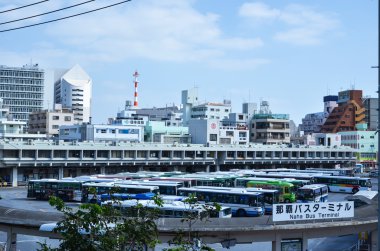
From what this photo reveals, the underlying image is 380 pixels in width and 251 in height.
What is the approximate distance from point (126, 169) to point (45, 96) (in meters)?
43.2

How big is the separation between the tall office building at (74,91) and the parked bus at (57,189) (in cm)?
6042

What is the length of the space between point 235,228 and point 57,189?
21568 mm

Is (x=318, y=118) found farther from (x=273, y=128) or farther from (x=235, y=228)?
(x=235, y=228)

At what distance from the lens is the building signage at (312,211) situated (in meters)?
16.0

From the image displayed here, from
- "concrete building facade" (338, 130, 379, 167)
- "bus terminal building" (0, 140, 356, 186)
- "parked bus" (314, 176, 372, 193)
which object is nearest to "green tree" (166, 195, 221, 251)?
"parked bus" (314, 176, 372, 193)

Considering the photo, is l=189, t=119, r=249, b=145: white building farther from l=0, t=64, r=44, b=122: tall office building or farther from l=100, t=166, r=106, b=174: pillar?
l=0, t=64, r=44, b=122: tall office building

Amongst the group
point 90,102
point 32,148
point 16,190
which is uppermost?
point 90,102

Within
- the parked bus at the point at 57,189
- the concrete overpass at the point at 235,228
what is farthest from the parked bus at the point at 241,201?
the concrete overpass at the point at 235,228

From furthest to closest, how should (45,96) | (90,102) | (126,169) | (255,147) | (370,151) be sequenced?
(90,102), (45,96), (370,151), (255,147), (126,169)

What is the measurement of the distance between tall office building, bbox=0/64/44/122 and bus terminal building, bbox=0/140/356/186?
42.2 metres

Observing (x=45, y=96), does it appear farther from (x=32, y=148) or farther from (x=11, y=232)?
(x=11, y=232)

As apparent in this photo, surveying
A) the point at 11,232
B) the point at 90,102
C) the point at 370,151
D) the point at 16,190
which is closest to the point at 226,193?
the point at 11,232

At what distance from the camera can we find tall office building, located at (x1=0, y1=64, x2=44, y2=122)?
89.1 metres

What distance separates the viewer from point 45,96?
92.7m
